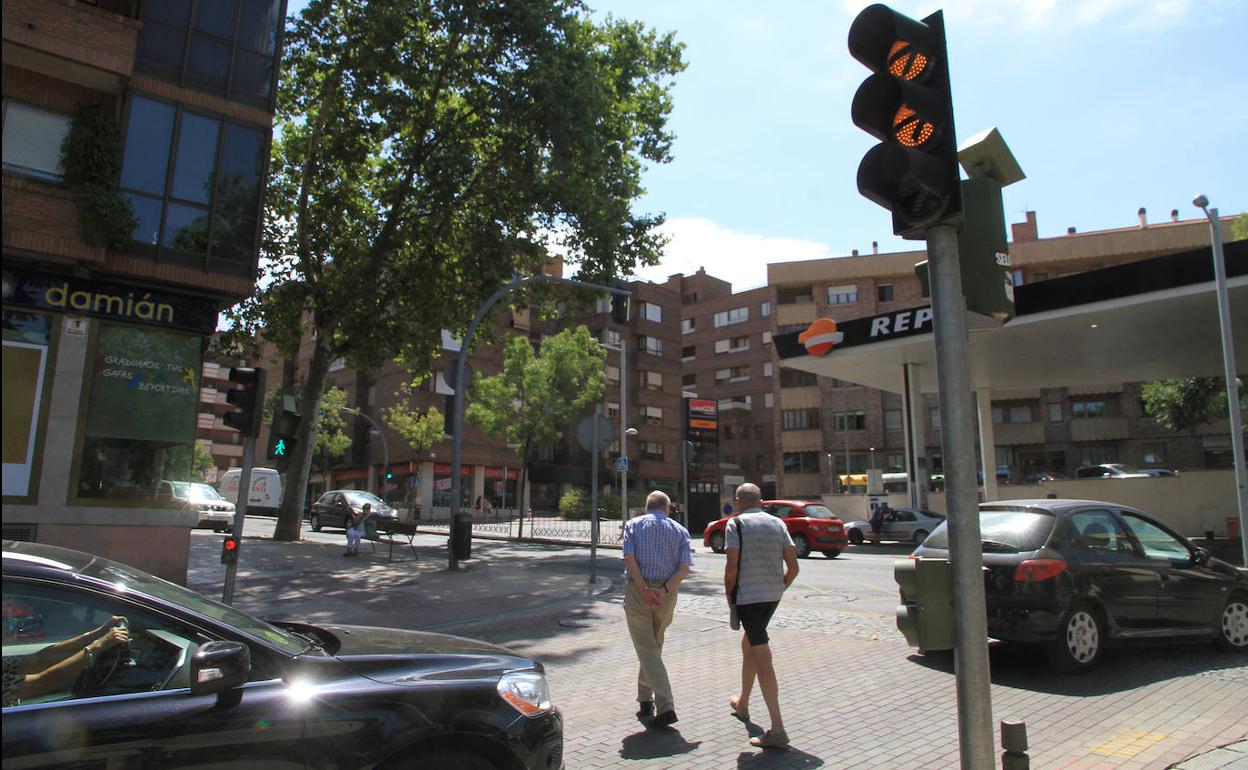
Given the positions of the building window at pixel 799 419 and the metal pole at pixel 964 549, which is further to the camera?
the building window at pixel 799 419

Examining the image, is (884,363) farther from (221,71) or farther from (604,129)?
(221,71)

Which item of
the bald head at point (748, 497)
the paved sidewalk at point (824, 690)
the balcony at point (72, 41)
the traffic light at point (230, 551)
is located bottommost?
the paved sidewalk at point (824, 690)

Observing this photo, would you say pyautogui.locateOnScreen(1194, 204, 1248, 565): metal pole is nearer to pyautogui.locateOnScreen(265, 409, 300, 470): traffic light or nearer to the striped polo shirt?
the striped polo shirt

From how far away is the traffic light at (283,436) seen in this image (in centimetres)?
990

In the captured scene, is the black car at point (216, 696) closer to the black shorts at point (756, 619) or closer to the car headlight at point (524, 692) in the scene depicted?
the car headlight at point (524, 692)

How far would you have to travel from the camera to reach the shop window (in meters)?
12.5

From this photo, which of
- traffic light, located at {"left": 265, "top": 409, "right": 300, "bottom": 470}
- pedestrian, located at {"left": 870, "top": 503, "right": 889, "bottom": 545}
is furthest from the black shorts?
pedestrian, located at {"left": 870, "top": 503, "right": 889, "bottom": 545}

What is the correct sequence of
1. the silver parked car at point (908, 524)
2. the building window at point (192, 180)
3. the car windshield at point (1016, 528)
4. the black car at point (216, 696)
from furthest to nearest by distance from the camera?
1. the silver parked car at point (908, 524)
2. the building window at point (192, 180)
3. the car windshield at point (1016, 528)
4. the black car at point (216, 696)

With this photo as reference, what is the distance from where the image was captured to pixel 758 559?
557 cm

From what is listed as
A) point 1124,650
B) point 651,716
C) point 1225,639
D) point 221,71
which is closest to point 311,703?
point 651,716

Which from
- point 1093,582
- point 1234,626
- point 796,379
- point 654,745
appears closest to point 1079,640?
point 1093,582

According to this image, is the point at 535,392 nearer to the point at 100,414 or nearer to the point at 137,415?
the point at 137,415

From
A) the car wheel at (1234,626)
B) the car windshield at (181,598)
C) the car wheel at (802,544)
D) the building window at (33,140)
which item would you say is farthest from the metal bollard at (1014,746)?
the car wheel at (802,544)

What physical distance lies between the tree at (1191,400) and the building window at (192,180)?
3559 centimetres
